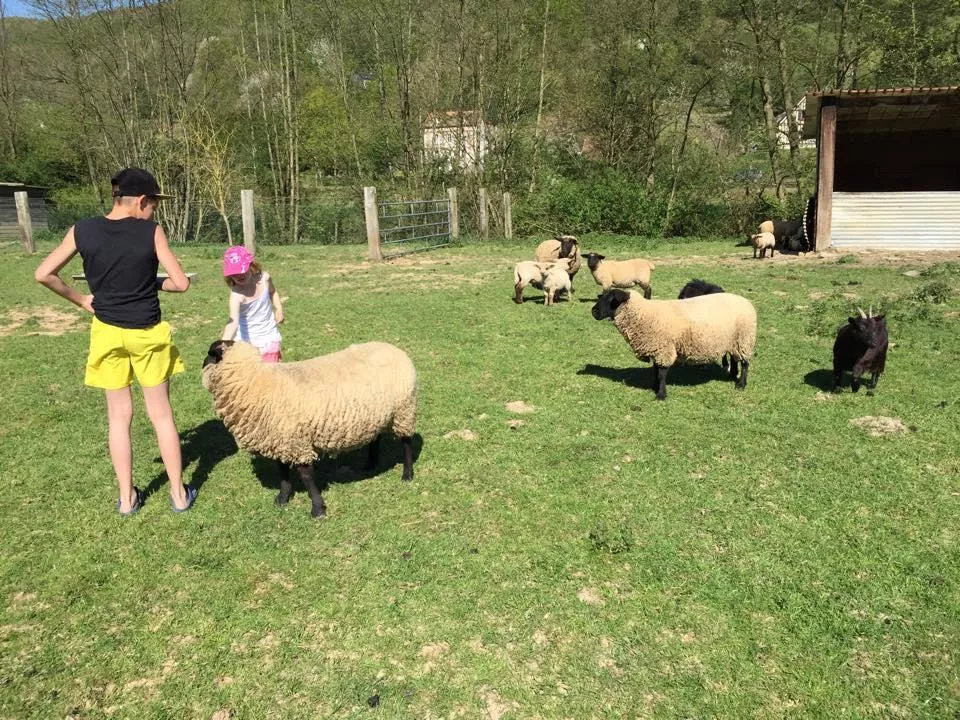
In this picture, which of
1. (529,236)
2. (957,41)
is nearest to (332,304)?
(529,236)

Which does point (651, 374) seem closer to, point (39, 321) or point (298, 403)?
point (298, 403)

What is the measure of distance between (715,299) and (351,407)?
418 centimetres

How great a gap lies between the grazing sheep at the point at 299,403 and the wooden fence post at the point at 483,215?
59.4 feet

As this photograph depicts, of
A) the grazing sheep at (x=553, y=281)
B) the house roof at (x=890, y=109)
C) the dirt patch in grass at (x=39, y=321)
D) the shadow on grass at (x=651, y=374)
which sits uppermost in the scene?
the house roof at (x=890, y=109)

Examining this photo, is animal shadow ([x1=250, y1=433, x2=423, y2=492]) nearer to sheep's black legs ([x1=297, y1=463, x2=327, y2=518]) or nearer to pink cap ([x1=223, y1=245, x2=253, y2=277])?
sheep's black legs ([x1=297, y1=463, x2=327, y2=518])

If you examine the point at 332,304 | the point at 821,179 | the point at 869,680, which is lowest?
the point at 869,680

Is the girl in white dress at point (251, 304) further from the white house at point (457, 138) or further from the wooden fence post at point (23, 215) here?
the white house at point (457, 138)

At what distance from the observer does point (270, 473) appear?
16.4ft

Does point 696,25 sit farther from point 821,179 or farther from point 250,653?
point 250,653

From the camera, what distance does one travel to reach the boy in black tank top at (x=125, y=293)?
387cm

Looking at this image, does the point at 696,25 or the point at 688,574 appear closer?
the point at 688,574

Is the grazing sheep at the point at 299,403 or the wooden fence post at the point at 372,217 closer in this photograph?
the grazing sheep at the point at 299,403

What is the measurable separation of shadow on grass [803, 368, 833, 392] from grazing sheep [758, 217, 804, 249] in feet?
36.5

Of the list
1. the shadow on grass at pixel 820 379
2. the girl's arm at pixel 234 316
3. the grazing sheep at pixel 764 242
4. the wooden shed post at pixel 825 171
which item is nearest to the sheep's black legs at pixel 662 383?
the shadow on grass at pixel 820 379
